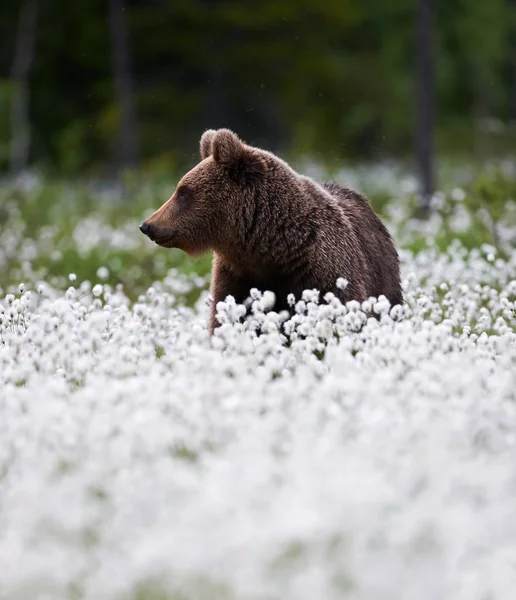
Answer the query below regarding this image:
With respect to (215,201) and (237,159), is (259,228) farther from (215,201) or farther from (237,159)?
(237,159)

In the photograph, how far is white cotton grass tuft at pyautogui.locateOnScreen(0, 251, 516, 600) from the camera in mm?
2756

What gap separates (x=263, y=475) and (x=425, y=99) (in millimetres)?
14872

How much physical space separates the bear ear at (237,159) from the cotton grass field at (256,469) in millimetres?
1097

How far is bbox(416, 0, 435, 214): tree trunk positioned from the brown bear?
10.3m

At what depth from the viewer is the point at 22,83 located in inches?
1146

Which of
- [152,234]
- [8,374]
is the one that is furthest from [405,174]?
[8,374]

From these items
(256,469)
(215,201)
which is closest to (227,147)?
(215,201)

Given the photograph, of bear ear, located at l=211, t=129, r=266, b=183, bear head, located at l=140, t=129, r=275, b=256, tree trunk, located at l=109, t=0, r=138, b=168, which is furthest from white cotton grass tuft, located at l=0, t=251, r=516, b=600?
tree trunk, located at l=109, t=0, r=138, b=168

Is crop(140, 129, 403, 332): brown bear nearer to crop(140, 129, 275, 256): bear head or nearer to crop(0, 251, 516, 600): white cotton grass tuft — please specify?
crop(140, 129, 275, 256): bear head

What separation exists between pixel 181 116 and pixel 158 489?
89.7 ft

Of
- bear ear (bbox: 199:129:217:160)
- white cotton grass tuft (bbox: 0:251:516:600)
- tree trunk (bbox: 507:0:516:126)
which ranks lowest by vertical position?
white cotton grass tuft (bbox: 0:251:516:600)

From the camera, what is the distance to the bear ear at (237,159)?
629 centimetres

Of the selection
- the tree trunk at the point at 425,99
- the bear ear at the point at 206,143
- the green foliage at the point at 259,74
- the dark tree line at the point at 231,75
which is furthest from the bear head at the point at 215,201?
the green foliage at the point at 259,74

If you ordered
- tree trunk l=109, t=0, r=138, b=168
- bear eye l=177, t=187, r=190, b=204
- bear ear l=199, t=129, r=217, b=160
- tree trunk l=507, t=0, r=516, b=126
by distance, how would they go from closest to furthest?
bear eye l=177, t=187, r=190, b=204 → bear ear l=199, t=129, r=217, b=160 → tree trunk l=109, t=0, r=138, b=168 → tree trunk l=507, t=0, r=516, b=126
